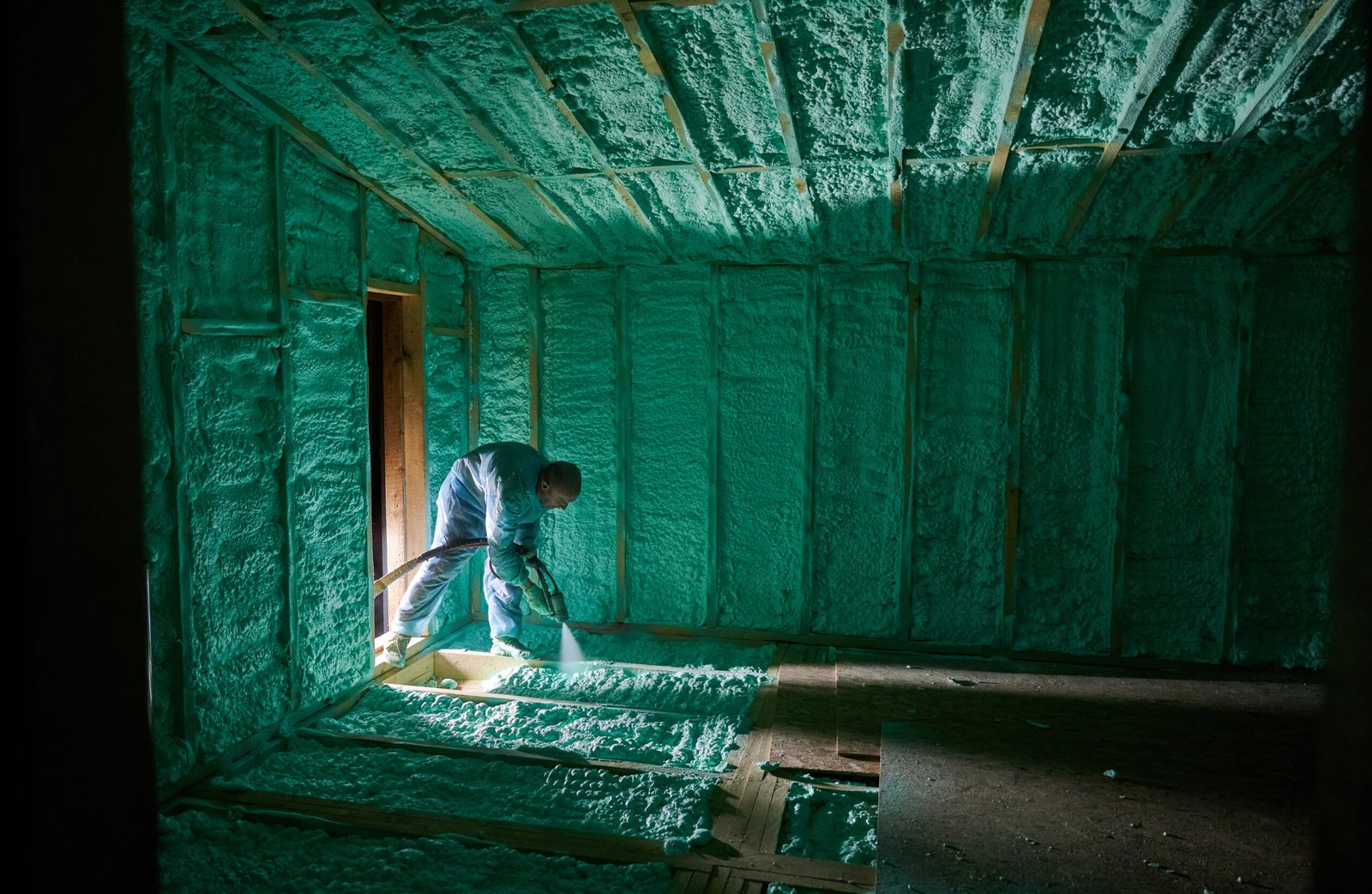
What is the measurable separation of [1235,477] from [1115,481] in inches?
23.1

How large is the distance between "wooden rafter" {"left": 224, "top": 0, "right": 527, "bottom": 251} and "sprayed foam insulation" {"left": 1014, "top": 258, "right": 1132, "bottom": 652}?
3.04 m

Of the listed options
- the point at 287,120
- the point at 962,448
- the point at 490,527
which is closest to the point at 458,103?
the point at 287,120

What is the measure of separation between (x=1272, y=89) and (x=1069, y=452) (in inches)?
81.8

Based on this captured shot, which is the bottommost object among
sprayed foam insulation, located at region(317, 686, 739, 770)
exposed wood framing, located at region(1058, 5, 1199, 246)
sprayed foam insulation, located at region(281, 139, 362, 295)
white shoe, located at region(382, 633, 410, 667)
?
sprayed foam insulation, located at region(317, 686, 739, 770)

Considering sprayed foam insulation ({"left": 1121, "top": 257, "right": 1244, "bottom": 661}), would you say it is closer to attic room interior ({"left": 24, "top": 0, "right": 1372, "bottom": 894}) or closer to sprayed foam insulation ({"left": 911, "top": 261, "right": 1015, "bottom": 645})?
attic room interior ({"left": 24, "top": 0, "right": 1372, "bottom": 894})

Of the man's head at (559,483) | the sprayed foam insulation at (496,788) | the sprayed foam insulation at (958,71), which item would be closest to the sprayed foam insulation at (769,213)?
the sprayed foam insulation at (958,71)

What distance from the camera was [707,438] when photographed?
4945mm

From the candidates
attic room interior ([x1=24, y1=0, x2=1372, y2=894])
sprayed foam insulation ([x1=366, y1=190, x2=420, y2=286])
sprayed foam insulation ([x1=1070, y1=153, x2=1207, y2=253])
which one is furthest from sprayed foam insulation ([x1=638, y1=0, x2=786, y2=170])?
sprayed foam insulation ([x1=366, y1=190, x2=420, y2=286])

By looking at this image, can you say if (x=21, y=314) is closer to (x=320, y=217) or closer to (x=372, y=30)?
(x=372, y=30)

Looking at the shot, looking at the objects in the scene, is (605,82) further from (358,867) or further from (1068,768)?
(1068,768)

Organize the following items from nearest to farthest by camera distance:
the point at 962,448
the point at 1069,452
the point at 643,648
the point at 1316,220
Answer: the point at 1316,220 → the point at 1069,452 → the point at 962,448 → the point at 643,648

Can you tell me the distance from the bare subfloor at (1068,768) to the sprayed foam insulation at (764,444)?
0.72 m

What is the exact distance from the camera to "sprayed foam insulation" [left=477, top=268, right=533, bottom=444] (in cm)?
512

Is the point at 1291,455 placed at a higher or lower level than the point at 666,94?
lower
